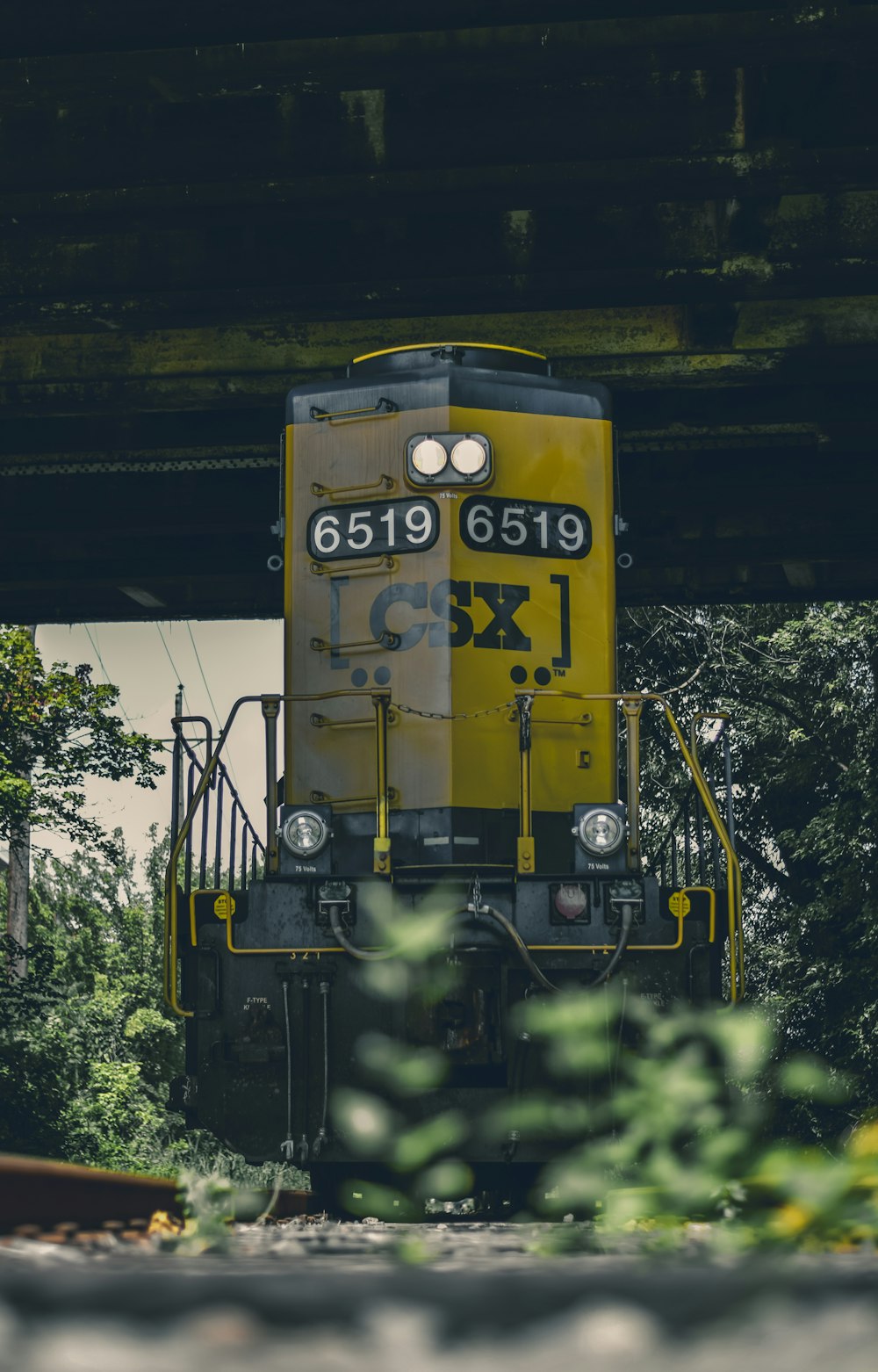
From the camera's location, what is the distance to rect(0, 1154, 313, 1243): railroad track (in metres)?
3.16

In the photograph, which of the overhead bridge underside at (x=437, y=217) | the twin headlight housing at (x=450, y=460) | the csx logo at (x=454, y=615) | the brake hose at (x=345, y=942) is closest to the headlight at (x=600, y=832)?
the brake hose at (x=345, y=942)

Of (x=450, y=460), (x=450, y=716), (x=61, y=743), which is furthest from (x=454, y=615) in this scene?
(x=61, y=743)

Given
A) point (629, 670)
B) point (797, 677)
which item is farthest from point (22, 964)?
point (797, 677)

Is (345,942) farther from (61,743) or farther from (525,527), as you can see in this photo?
(61,743)

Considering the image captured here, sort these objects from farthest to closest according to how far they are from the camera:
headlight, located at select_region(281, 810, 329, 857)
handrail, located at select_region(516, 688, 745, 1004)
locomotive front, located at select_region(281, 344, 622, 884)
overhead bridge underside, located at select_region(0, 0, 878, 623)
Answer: locomotive front, located at select_region(281, 344, 622, 884), overhead bridge underside, located at select_region(0, 0, 878, 623), headlight, located at select_region(281, 810, 329, 857), handrail, located at select_region(516, 688, 745, 1004)

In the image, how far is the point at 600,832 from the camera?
7.14m

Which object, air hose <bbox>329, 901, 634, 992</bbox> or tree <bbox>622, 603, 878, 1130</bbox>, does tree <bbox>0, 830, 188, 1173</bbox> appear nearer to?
tree <bbox>622, 603, 878, 1130</bbox>

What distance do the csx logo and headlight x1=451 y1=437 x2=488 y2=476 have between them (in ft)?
1.94

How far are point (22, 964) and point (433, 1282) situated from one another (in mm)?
28258

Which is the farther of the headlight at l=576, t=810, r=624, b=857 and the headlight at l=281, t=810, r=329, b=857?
the headlight at l=281, t=810, r=329, b=857

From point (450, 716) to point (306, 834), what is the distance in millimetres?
918

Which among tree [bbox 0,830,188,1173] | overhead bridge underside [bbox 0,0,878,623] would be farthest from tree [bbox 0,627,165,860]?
overhead bridge underside [bbox 0,0,878,623]

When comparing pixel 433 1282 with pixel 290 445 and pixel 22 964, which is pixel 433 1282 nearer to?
pixel 290 445

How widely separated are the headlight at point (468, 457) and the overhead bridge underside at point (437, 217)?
4.49ft
